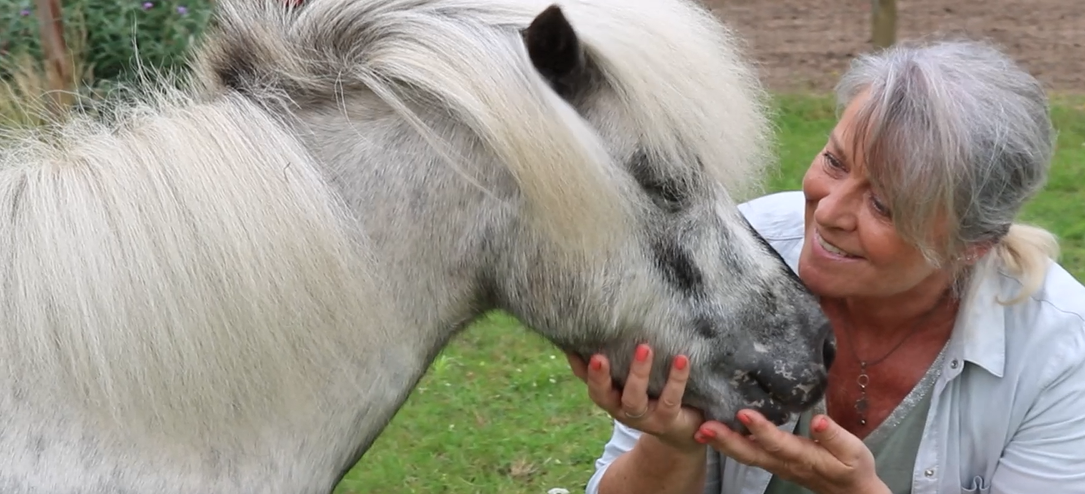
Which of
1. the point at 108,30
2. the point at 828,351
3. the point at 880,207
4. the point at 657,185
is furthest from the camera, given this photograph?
the point at 108,30

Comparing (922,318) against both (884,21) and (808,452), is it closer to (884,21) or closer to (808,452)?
(808,452)

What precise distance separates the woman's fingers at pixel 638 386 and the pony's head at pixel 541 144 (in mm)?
26

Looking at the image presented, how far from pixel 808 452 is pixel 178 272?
3.59 ft

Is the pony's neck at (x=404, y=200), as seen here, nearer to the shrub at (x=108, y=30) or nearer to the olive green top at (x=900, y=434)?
the olive green top at (x=900, y=434)

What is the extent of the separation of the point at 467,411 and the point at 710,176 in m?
2.51

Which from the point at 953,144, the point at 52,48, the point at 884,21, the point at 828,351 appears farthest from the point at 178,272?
the point at 884,21

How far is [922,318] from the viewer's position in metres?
2.18

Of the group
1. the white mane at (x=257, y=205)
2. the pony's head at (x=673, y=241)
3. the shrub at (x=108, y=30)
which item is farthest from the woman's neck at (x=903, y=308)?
the shrub at (x=108, y=30)

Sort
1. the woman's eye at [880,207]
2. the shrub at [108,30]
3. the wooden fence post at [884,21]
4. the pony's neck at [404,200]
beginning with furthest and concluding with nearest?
the wooden fence post at [884,21], the shrub at [108,30], the woman's eye at [880,207], the pony's neck at [404,200]

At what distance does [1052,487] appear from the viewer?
2.03 m

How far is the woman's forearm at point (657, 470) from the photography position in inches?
82.0

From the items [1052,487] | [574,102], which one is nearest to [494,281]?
[574,102]

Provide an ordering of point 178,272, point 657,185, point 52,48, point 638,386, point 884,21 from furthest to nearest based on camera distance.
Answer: point 884,21 < point 52,48 < point 638,386 < point 657,185 < point 178,272

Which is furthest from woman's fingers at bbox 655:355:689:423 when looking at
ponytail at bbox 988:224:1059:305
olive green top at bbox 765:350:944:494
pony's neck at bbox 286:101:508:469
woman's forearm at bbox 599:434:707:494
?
ponytail at bbox 988:224:1059:305
